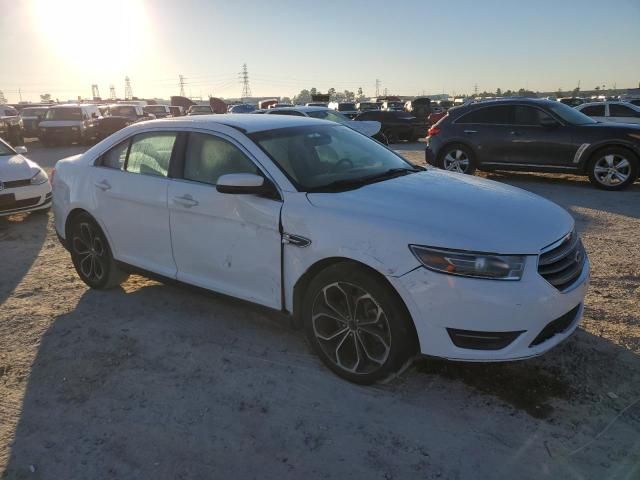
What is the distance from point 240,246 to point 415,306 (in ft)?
4.32

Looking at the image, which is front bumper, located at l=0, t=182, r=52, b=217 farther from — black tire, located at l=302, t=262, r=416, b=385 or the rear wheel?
the rear wheel

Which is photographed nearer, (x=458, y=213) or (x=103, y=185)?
(x=458, y=213)

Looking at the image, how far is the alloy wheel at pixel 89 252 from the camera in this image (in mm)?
4742

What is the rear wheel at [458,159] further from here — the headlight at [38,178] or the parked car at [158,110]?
the parked car at [158,110]

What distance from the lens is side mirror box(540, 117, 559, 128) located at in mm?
9477

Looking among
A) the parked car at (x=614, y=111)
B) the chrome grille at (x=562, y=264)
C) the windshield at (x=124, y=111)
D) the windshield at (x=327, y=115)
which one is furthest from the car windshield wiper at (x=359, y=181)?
the windshield at (x=124, y=111)

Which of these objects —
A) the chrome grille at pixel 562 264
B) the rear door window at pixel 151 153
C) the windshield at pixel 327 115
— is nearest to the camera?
the chrome grille at pixel 562 264

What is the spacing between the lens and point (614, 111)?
1503cm

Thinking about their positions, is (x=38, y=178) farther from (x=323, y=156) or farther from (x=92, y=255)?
(x=323, y=156)

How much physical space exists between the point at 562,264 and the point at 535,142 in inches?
290

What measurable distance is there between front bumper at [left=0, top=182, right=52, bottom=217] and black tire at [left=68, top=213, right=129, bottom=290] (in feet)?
10.9

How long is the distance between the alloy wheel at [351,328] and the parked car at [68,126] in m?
21.1

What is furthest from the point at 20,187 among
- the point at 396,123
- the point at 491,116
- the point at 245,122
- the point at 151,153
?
the point at 396,123

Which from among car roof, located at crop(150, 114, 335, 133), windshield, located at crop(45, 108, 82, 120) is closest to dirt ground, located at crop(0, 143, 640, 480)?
car roof, located at crop(150, 114, 335, 133)
